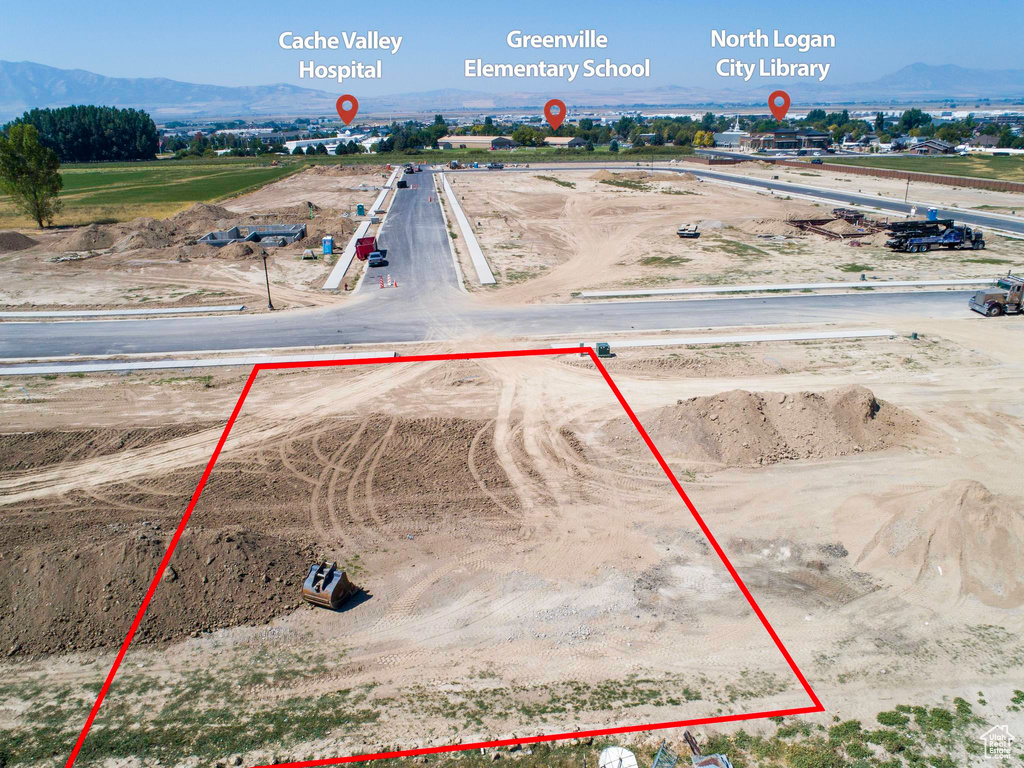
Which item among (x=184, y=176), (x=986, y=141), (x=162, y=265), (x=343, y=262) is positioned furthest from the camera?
(x=986, y=141)

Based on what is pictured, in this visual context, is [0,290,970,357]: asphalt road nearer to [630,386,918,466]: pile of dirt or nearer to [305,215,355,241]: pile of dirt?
[630,386,918,466]: pile of dirt

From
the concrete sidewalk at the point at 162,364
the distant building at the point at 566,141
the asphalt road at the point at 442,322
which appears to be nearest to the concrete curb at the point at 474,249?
the asphalt road at the point at 442,322

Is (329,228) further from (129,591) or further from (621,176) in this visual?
(621,176)

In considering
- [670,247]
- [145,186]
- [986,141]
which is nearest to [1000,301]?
[670,247]

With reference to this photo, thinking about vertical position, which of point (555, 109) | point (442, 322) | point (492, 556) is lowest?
point (492, 556)

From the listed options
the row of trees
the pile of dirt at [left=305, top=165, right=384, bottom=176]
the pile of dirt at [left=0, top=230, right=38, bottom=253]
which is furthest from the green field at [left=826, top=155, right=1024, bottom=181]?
the row of trees

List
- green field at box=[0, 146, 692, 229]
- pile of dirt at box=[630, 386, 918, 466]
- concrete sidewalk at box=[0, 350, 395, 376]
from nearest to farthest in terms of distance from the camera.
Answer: pile of dirt at box=[630, 386, 918, 466], concrete sidewalk at box=[0, 350, 395, 376], green field at box=[0, 146, 692, 229]

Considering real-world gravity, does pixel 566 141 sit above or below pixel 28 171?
above
